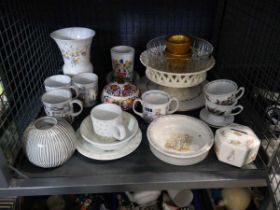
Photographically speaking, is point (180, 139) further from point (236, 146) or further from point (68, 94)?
point (68, 94)

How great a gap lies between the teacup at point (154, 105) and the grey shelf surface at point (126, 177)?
0.38 feet

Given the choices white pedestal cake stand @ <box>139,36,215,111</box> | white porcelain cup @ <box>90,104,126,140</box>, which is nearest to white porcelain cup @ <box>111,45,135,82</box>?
white pedestal cake stand @ <box>139,36,215,111</box>

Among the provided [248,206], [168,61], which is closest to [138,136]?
[168,61]

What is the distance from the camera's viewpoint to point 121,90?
68 cm

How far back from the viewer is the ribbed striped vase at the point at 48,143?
1.70 ft

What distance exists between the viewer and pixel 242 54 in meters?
0.73

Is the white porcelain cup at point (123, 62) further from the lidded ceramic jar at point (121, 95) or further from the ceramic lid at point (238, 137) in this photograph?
the ceramic lid at point (238, 137)

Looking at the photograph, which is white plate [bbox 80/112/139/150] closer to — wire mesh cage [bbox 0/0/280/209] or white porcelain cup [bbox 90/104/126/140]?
white porcelain cup [bbox 90/104/126/140]

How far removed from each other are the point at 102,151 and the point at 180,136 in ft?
0.56

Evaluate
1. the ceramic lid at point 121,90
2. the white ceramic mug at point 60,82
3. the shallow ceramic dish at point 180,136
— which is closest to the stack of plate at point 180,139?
the shallow ceramic dish at point 180,136

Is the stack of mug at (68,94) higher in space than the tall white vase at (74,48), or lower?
lower

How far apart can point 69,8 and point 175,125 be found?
47cm

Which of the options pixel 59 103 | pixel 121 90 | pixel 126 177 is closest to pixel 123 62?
pixel 121 90

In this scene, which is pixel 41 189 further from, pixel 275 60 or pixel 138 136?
pixel 275 60
